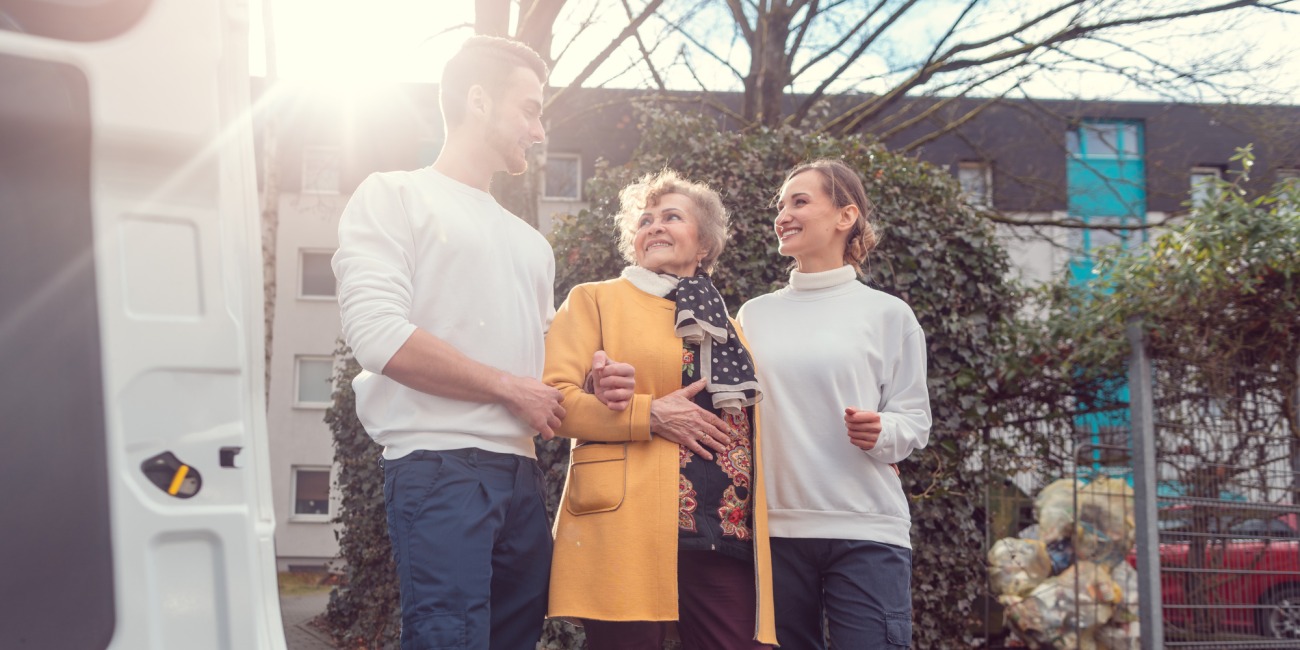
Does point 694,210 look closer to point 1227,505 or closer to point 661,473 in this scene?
point 661,473

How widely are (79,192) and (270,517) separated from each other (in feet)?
1.79

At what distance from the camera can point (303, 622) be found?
7965 mm

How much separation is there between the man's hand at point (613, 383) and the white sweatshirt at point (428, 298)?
0.57 ft

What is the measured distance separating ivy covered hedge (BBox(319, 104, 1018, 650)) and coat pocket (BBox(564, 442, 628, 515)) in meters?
2.00

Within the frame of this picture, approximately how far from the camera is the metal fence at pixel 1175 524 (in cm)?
482

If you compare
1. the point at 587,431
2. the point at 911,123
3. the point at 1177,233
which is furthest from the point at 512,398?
the point at 911,123

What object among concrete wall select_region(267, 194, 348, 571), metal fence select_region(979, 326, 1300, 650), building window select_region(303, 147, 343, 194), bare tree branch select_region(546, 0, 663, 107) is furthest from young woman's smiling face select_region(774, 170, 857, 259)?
building window select_region(303, 147, 343, 194)

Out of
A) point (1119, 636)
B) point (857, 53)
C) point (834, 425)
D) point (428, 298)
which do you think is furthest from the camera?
point (857, 53)

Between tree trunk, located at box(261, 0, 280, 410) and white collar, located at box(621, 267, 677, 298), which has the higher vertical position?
tree trunk, located at box(261, 0, 280, 410)

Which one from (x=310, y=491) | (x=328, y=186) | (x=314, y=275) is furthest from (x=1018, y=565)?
(x=328, y=186)

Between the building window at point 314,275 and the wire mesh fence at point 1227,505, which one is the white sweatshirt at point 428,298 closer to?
the wire mesh fence at point 1227,505

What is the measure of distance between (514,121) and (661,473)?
947mm

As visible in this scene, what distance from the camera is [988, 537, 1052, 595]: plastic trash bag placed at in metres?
5.55

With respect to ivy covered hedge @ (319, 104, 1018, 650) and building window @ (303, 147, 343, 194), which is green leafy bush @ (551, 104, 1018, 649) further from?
building window @ (303, 147, 343, 194)
